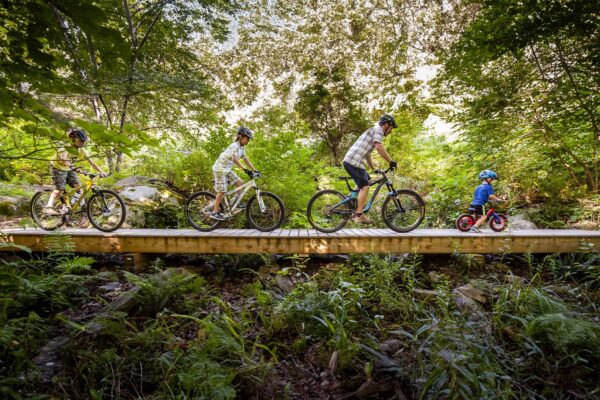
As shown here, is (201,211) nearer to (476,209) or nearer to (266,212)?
(266,212)

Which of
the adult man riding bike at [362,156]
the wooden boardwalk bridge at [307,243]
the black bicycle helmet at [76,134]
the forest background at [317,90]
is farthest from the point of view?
the adult man riding bike at [362,156]

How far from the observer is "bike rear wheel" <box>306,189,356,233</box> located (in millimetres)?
5236

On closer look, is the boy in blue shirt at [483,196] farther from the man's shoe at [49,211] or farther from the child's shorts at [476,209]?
the man's shoe at [49,211]

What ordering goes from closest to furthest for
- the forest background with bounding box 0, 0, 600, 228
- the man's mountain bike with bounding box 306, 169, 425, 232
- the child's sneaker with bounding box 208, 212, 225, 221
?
the forest background with bounding box 0, 0, 600, 228, the man's mountain bike with bounding box 306, 169, 425, 232, the child's sneaker with bounding box 208, 212, 225, 221

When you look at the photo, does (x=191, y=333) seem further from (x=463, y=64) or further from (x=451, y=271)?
(x=463, y=64)

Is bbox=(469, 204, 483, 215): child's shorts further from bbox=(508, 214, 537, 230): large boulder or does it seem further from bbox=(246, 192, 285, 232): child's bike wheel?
bbox=(246, 192, 285, 232): child's bike wheel

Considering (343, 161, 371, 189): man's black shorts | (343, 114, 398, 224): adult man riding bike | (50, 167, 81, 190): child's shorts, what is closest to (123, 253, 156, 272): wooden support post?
(50, 167, 81, 190): child's shorts

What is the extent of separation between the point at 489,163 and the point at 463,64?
3.69 m

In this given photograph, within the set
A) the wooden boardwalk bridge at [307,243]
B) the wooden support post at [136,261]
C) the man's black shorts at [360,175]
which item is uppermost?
the man's black shorts at [360,175]

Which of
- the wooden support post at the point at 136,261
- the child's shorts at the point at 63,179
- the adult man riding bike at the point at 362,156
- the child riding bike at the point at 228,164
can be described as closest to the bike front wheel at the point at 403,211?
the adult man riding bike at the point at 362,156

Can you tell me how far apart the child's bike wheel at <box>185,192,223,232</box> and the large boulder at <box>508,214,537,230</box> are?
6824 mm

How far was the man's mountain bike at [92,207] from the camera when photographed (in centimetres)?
520

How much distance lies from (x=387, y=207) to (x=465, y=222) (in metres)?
1.65

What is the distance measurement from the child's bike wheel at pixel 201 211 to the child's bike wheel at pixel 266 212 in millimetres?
630
